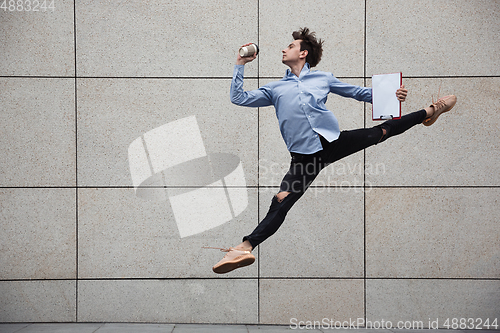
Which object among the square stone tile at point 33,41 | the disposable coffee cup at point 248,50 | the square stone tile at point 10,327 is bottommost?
the square stone tile at point 10,327

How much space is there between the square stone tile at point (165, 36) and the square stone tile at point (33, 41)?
1.15 feet

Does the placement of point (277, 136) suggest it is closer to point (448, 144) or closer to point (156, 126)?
point (156, 126)

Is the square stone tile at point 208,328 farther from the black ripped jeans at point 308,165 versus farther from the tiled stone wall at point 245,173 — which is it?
the black ripped jeans at point 308,165

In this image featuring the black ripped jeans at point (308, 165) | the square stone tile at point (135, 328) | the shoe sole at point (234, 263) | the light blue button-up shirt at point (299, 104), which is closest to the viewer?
the shoe sole at point (234, 263)

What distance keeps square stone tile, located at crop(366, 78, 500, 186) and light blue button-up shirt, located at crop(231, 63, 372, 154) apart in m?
1.76

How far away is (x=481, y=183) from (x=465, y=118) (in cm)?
93

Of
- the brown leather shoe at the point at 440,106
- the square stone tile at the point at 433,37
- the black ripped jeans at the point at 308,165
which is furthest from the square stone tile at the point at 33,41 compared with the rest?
the brown leather shoe at the point at 440,106

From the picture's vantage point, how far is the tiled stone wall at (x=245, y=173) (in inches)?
198

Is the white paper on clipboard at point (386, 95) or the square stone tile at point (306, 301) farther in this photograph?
the square stone tile at point (306, 301)

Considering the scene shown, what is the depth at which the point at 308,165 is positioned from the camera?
11.6 feet

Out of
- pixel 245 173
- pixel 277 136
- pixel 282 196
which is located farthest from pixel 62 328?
pixel 277 136

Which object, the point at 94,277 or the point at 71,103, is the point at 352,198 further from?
the point at 71,103

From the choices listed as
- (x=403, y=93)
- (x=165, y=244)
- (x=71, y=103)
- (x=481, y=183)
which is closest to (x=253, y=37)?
(x=403, y=93)

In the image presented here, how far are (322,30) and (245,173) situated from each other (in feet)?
7.30
